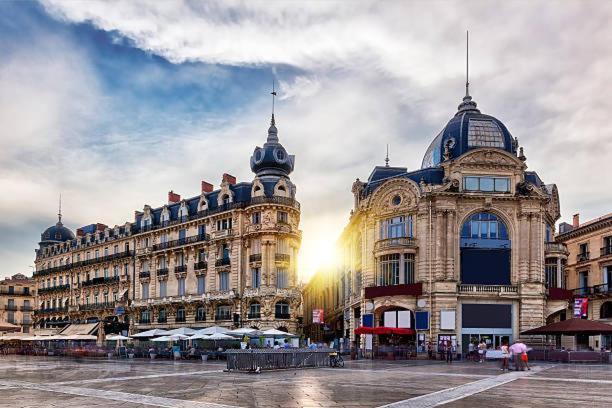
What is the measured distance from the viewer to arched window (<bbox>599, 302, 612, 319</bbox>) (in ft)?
208

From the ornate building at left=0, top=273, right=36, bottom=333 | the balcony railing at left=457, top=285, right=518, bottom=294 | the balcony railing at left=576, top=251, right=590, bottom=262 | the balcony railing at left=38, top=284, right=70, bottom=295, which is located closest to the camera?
the balcony railing at left=457, top=285, right=518, bottom=294

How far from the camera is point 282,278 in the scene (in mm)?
60812

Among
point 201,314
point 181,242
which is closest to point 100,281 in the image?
point 181,242

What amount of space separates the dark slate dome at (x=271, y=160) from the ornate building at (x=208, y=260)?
10 centimetres

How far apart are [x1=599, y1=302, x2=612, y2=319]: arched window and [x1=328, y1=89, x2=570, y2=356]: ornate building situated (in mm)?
13298

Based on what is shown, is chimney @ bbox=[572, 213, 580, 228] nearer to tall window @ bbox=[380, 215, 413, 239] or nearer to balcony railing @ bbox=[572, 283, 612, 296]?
balcony railing @ bbox=[572, 283, 612, 296]

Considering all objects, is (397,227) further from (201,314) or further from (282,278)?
(201,314)

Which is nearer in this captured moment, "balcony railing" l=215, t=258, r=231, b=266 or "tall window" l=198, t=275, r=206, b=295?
"balcony railing" l=215, t=258, r=231, b=266

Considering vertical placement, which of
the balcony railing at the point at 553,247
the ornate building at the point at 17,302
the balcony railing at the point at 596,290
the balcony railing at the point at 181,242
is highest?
the balcony railing at the point at 181,242

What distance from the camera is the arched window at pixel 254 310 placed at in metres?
59.9

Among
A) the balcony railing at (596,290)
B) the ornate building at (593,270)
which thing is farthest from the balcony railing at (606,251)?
the balcony railing at (596,290)

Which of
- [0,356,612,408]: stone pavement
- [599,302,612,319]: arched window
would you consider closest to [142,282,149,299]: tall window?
[0,356,612,408]: stone pavement

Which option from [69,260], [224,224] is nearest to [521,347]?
[224,224]

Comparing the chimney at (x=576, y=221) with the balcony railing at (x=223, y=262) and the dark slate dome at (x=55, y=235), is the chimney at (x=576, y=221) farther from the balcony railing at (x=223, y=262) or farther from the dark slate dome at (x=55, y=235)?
the dark slate dome at (x=55, y=235)
